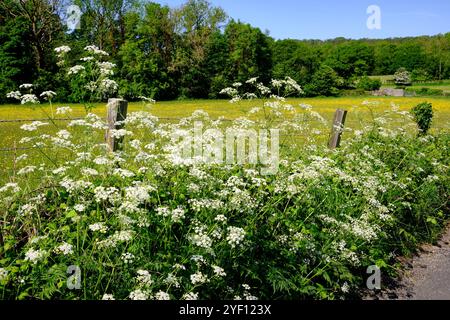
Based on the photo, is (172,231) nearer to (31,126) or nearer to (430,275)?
(31,126)

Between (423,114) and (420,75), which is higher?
(420,75)

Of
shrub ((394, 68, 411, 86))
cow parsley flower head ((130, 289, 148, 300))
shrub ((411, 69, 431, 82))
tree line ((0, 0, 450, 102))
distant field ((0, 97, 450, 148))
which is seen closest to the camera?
cow parsley flower head ((130, 289, 148, 300))

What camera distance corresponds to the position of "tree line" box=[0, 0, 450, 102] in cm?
4119

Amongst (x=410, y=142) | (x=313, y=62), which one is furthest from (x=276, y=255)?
(x=313, y=62)

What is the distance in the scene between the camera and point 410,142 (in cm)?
939

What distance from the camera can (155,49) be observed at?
5547cm

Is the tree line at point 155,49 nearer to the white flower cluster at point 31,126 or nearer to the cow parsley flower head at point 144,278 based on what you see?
the white flower cluster at point 31,126

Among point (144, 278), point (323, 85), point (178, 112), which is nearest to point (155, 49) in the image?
point (178, 112)

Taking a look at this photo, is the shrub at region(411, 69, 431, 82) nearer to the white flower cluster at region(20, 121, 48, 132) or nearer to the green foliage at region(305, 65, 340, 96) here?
the green foliage at region(305, 65, 340, 96)

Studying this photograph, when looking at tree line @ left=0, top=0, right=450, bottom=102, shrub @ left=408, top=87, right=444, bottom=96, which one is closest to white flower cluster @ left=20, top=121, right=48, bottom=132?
tree line @ left=0, top=0, right=450, bottom=102

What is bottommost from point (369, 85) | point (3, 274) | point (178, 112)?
point (3, 274)

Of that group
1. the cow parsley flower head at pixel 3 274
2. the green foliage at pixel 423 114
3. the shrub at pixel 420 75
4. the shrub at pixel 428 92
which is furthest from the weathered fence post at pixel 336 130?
the shrub at pixel 420 75

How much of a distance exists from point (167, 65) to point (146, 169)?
54665mm

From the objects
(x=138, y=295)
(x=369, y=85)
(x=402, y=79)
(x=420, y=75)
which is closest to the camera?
(x=138, y=295)
